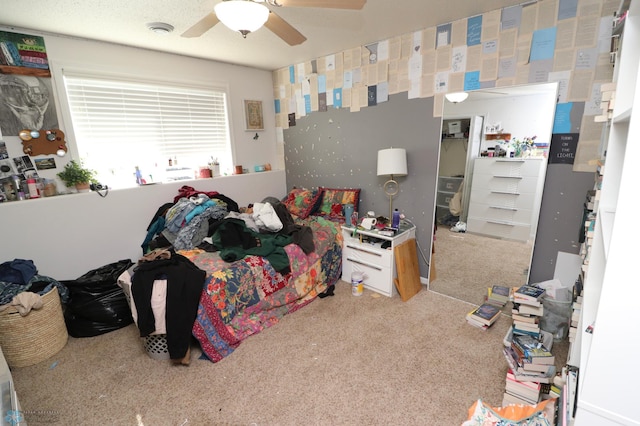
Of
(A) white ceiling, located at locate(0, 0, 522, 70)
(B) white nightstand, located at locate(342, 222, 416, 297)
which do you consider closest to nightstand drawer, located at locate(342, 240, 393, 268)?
(B) white nightstand, located at locate(342, 222, 416, 297)

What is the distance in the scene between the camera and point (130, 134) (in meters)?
3.05

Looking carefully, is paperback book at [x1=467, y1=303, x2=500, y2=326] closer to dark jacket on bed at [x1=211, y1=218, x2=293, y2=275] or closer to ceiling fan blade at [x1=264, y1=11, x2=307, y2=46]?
dark jacket on bed at [x1=211, y1=218, x2=293, y2=275]

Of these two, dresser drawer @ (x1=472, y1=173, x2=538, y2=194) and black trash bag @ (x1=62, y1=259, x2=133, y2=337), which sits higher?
dresser drawer @ (x1=472, y1=173, x2=538, y2=194)

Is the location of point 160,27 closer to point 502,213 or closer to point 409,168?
point 409,168

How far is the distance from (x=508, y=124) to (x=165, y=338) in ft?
9.82

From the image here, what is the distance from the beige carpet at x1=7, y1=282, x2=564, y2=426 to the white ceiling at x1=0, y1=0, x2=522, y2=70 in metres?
2.40

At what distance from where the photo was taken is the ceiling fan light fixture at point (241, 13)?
1.43 m

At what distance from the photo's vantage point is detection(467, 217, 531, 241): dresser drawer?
2.43 metres

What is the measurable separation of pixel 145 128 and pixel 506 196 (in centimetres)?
355

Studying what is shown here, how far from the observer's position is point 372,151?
10.5 ft

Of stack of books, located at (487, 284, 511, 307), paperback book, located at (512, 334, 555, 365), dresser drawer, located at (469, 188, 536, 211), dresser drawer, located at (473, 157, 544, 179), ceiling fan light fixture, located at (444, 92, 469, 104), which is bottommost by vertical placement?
stack of books, located at (487, 284, 511, 307)

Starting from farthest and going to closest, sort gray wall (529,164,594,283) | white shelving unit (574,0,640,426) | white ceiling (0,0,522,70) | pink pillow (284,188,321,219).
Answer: pink pillow (284,188,321,219) < gray wall (529,164,594,283) < white ceiling (0,0,522,70) < white shelving unit (574,0,640,426)

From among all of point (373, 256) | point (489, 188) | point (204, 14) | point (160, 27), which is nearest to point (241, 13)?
point (204, 14)

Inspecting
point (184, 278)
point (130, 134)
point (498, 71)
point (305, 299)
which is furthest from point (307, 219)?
point (498, 71)
